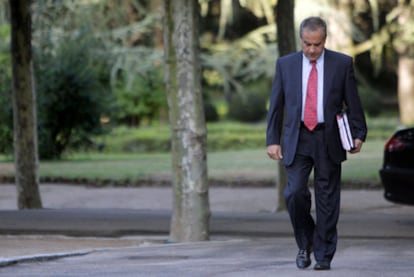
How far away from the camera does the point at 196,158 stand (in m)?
11.9

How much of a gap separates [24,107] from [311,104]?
7820 mm

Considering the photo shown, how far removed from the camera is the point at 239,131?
36938mm

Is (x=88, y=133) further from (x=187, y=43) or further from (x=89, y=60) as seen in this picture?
(x=187, y=43)

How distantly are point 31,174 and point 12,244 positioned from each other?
3.92 m

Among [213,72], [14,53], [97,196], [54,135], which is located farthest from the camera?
[213,72]

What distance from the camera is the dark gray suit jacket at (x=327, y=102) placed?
28.0ft

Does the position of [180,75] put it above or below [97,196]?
above

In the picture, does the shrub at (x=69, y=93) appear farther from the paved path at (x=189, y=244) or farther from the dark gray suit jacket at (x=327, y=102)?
the dark gray suit jacket at (x=327, y=102)

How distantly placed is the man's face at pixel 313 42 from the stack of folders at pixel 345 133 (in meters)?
0.51

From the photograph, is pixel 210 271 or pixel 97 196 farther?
pixel 97 196

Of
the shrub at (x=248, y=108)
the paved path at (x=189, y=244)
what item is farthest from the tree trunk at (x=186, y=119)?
the shrub at (x=248, y=108)

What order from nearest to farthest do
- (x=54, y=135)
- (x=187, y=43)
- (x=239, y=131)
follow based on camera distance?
(x=187, y=43)
(x=54, y=135)
(x=239, y=131)

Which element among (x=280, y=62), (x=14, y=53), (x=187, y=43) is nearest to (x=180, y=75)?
(x=187, y=43)

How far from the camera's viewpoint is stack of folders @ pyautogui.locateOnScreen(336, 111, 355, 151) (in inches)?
334
